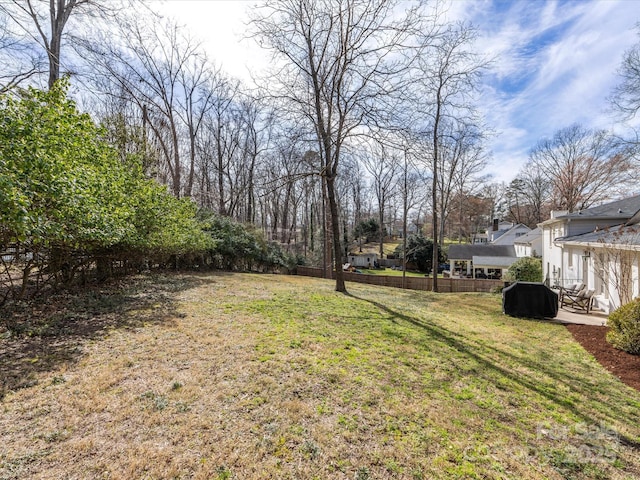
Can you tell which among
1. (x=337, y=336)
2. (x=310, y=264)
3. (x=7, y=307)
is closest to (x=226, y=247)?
(x=310, y=264)

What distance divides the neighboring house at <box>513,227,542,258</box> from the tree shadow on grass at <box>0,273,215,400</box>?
22815 mm

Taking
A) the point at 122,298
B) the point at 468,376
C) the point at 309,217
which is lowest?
the point at 468,376

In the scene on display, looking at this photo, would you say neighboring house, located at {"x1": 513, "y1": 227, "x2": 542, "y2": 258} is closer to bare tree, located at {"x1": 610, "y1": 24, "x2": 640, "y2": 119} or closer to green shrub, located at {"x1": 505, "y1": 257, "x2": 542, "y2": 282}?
green shrub, located at {"x1": 505, "y1": 257, "x2": 542, "y2": 282}

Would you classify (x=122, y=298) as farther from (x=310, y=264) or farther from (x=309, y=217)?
(x=309, y=217)

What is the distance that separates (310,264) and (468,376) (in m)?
18.7

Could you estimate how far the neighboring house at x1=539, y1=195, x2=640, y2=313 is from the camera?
8086mm

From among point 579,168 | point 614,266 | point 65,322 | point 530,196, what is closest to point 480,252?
point 579,168

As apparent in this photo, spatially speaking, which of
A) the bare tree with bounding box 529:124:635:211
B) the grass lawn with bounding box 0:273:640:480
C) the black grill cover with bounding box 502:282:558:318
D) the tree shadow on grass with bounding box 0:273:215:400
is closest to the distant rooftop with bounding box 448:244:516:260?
the bare tree with bounding box 529:124:635:211

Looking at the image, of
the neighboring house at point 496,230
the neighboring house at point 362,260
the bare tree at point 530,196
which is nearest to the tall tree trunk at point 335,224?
the neighboring house at point 362,260

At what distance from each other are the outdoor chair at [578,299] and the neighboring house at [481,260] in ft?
42.1

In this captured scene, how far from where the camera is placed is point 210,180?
24547 millimetres

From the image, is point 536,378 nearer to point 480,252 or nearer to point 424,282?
point 424,282

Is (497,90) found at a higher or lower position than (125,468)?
higher

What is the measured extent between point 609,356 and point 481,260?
1923 cm
